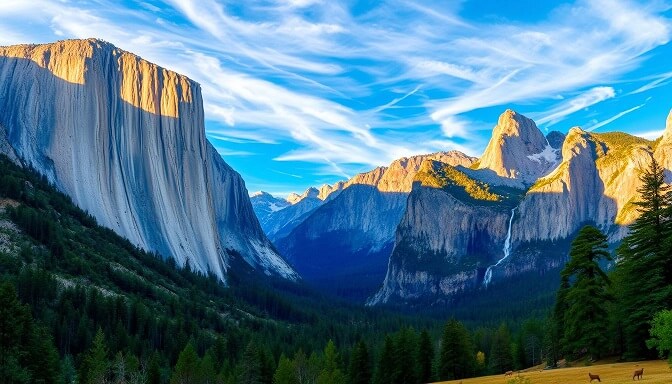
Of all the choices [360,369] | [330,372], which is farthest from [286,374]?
[360,369]

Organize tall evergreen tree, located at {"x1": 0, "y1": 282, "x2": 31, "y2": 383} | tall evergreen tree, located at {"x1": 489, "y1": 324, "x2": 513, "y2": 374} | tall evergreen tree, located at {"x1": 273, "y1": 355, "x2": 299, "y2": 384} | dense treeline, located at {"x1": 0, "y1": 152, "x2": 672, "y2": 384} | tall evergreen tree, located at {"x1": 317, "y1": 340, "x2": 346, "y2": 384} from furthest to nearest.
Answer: tall evergreen tree, located at {"x1": 489, "y1": 324, "x2": 513, "y2": 374}
tall evergreen tree, located at {"x1": 273, "y1": 355, "x2": 299, "y2": 384}
tall evergreen tree, located at {"x1": 317, "y1": 340, "x2": 346, "y2": 384}
dense treeline, located at {"x1": 0, "y1": 152, "x2": 672, "y2": 384}
tall evergreen tree, located at {"x1": 0, "y1": 282, "x2": 31, "y2": 383}

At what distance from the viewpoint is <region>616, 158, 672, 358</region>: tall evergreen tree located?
5075 centimetres

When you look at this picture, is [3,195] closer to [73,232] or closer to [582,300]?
[73,232]

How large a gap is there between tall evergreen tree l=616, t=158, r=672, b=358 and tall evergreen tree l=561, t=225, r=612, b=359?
7.02 feet

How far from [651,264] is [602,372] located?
13.1m

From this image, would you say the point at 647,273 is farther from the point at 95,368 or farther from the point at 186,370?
the point at 95,368

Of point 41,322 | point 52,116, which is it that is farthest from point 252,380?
point 52,116

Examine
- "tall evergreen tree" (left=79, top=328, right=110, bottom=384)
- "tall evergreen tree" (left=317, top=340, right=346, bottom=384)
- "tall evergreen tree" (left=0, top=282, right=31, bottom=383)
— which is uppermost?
"tall evergreen tree" (left=0, top=282, right=31, bottom=383)

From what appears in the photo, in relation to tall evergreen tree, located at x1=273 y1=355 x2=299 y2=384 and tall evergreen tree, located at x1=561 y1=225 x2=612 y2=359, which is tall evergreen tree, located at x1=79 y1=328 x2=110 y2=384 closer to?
tall evergreen tree, located at x1=273 y1=355 x2=299 y2=384

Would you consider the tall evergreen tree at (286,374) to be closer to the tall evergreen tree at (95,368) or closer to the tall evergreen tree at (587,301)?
the tall evergreen tree at (95,368)

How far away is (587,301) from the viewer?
5766 centimetres

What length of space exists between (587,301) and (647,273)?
7070mm

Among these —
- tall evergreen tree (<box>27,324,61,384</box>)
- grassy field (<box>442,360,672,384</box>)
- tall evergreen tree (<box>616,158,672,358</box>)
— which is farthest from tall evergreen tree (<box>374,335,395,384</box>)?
tall evergreen tree (<box>27,324,61,384</box>)

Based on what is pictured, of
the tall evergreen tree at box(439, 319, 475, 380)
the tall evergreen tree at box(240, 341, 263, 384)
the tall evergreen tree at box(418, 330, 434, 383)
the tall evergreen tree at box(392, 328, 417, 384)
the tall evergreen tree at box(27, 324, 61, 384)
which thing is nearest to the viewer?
the tall evergreen tree at box(27, 324, 61, 384)
